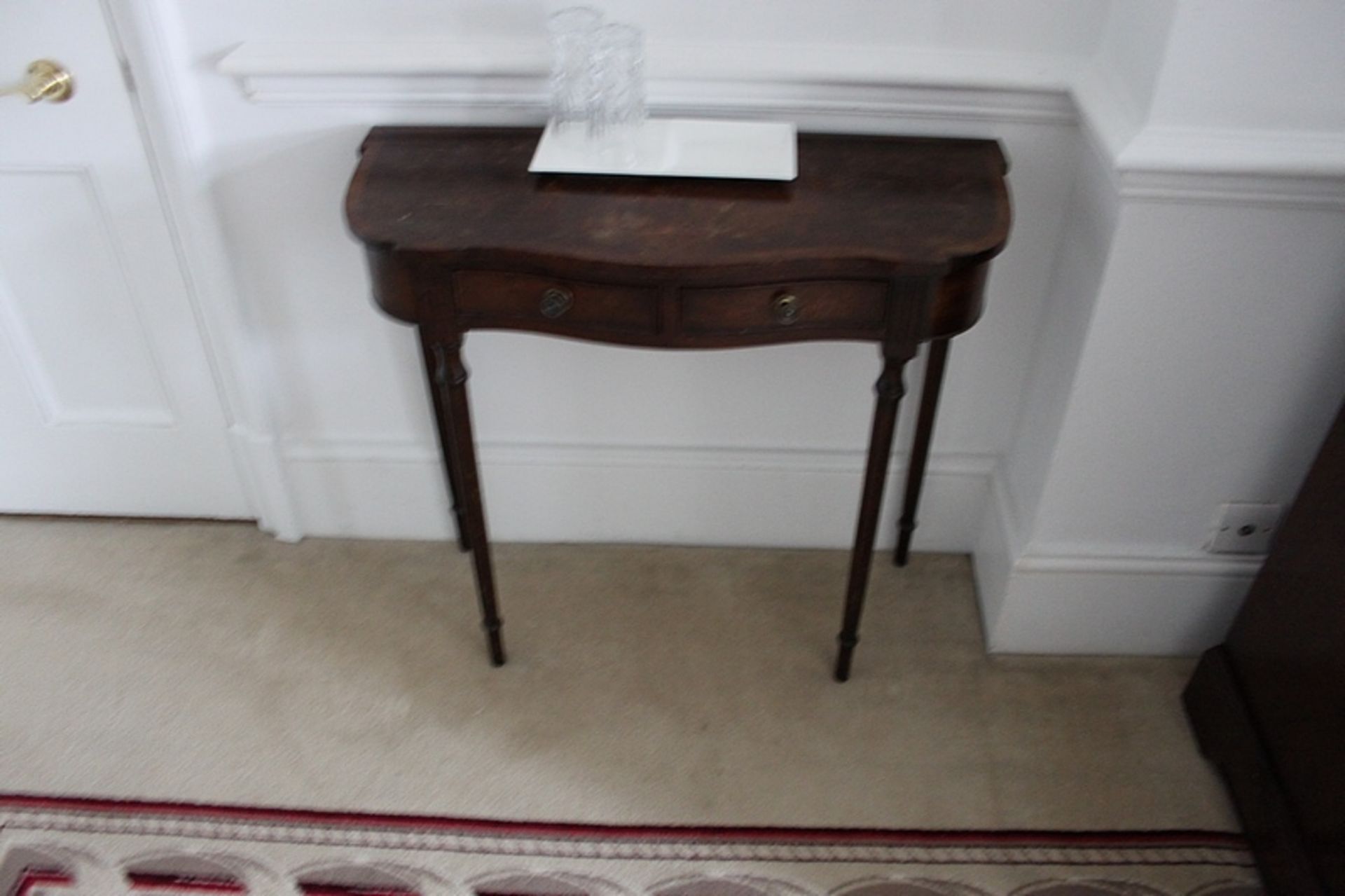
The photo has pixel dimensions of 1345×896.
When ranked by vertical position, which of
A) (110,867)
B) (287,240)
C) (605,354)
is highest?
(287,240)

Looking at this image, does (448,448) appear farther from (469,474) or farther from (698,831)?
(698,831)

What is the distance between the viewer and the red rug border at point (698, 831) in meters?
1.58

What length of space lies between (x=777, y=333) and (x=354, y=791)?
0.96m

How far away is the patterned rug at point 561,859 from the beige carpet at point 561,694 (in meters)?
0.03

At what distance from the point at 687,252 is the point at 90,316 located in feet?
3.82

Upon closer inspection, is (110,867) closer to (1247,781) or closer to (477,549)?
(477,549)

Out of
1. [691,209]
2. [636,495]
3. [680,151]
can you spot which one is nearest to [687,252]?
[691,209]

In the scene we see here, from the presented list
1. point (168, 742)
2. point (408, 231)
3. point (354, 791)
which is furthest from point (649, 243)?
point (168, 742)

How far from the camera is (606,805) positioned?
5.32 ft

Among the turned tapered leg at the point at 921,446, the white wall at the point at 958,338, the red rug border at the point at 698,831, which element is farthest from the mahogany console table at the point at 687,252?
the red rug border at the point at 698,831

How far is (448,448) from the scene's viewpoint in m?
1.86

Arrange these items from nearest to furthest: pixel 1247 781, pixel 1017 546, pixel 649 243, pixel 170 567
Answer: pixel 649 243 < pixel 1247 781 < pixel 1017 546 < pixel 170 567

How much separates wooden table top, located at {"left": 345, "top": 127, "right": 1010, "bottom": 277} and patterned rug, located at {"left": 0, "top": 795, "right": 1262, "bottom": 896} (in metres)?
0.84

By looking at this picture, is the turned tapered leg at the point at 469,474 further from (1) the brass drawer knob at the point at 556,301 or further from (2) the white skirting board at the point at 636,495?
(2) the white skirting board at the point at 636,495
